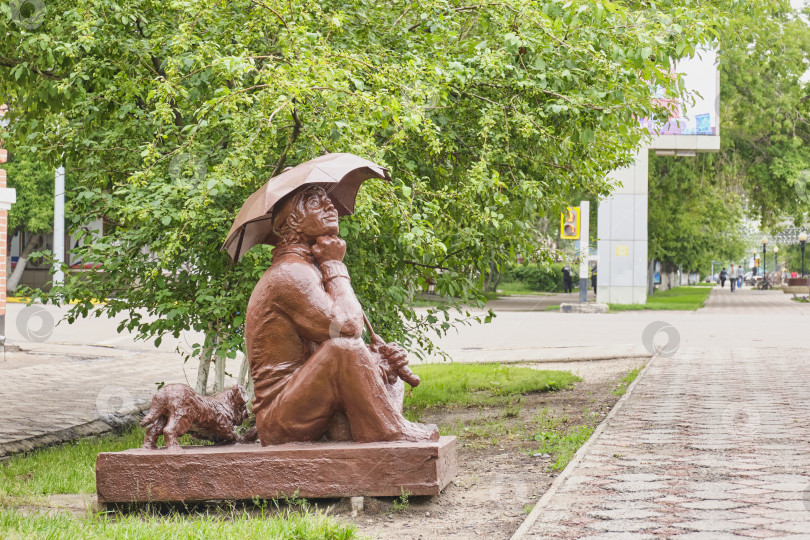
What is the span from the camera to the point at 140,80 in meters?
7.42

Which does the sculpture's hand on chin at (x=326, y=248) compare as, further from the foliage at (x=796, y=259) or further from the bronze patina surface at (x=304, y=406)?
the foliage at (x=796, y=259)

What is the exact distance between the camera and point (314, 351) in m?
5.21

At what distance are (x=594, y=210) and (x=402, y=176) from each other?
113 ft

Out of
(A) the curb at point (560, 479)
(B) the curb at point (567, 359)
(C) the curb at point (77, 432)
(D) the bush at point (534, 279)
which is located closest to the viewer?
(A) the curb at point (560, 479)

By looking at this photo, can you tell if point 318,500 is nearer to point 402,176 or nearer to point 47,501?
point 47,501

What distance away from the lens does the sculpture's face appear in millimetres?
5246

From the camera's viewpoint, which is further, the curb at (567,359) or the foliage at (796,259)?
the foliage at (796,259)

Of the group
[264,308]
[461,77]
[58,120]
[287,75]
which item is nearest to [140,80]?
[58,120]

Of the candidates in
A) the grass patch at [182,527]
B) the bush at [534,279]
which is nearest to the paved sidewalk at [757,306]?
the bush at [534,279]

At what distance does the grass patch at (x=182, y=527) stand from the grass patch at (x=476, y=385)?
14.8 ft

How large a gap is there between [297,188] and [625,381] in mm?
7240

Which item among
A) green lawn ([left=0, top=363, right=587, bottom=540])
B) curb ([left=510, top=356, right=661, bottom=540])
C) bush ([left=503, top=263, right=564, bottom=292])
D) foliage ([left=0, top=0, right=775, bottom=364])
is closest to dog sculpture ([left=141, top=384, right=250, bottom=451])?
green lawn ([left=0, top=363, right=587, bottom=540])

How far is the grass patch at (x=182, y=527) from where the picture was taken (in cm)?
409

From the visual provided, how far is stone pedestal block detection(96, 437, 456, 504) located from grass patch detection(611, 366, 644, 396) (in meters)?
5.65
